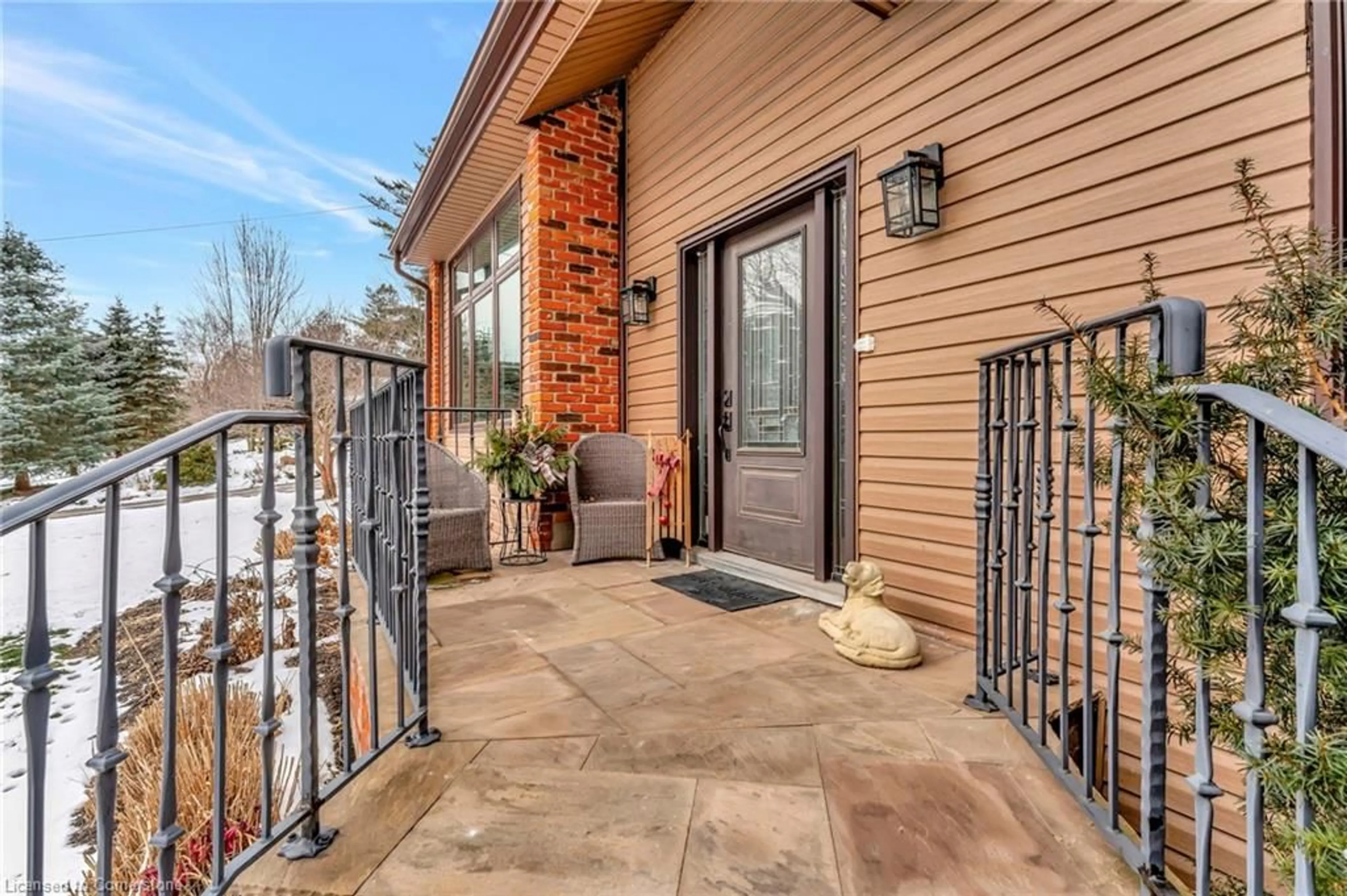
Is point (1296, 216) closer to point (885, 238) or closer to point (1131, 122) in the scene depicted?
point (1131, 122)

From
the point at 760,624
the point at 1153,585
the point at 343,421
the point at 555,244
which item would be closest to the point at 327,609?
the point at 555,244

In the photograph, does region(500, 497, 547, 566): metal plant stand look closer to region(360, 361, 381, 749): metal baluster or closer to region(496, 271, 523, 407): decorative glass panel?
region(496, 271, 523, 407): decorative glass panel

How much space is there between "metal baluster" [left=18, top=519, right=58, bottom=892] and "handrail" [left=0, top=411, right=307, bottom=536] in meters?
0.03

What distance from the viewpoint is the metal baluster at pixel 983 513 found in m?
1.77

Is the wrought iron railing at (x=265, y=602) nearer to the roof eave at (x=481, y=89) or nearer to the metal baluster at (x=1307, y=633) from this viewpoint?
the metal baluster at (x=1307, y=633)

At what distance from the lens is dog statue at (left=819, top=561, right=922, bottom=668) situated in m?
2.18

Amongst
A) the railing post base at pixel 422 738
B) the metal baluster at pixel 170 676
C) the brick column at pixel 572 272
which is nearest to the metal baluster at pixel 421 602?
the railing post base at pixel 422 738

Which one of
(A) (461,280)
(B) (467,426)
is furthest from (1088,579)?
(A) (461,280)

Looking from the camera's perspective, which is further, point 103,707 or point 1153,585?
point 1153,585

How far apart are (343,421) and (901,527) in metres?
2.23

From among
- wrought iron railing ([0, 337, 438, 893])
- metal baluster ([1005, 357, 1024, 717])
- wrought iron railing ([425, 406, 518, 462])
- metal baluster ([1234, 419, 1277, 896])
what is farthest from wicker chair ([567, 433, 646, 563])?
metal baluster ([1234, 419, 1277, 896])

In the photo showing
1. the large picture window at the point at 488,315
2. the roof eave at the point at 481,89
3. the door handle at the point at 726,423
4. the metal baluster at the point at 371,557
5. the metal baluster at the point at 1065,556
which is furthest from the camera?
the large picture window at the point at 488,315

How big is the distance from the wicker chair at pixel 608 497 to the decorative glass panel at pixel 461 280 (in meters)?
4.00

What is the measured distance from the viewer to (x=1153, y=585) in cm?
104
